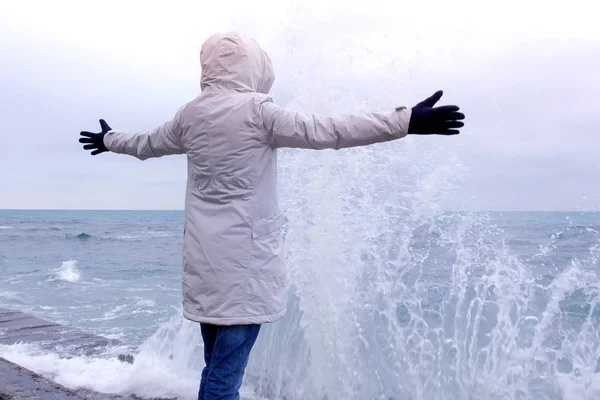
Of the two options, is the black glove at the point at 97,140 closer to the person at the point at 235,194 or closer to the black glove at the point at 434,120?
the person at the point at 235,194

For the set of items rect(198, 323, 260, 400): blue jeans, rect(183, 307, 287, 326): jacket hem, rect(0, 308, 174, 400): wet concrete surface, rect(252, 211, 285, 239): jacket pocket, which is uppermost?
rect(252, 211, 285, 239): jacket pocket

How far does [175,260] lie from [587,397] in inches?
840

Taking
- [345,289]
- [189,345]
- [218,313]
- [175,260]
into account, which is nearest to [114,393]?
[189,345]

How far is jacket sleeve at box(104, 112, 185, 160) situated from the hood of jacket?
28cm

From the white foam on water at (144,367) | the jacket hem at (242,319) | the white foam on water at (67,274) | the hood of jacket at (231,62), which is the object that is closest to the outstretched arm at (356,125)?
the hood of jacket at (231,62)

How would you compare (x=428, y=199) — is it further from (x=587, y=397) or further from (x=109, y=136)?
(x=109, y=136)

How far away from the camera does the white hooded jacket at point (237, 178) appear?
2.37 metres

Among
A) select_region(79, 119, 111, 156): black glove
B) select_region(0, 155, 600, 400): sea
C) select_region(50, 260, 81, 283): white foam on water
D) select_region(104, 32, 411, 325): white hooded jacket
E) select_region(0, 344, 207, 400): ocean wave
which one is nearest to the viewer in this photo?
select_region(104, 32, 411, 325): white hooded jacket

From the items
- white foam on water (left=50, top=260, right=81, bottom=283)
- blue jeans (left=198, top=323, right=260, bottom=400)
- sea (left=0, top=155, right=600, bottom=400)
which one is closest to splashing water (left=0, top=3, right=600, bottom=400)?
sea (left=0, top=155, right=600, bottom=400)

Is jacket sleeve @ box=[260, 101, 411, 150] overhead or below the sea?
overhead

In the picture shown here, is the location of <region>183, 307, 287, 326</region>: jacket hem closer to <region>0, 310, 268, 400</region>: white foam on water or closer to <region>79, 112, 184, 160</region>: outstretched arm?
<region>79, 112, 184, 160</region>: outstretched arm

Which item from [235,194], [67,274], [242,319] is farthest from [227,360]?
[67,274]

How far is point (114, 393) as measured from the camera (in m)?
4.12

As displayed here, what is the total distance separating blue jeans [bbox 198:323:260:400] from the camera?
242 cm
